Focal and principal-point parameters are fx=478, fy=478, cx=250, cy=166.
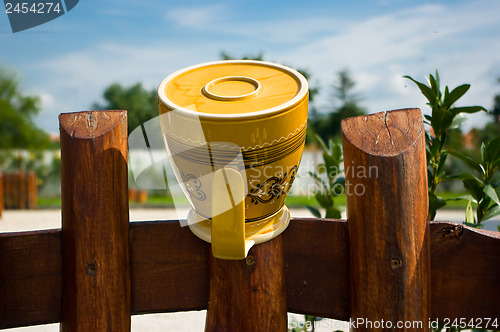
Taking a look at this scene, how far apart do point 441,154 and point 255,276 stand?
2.44 ft

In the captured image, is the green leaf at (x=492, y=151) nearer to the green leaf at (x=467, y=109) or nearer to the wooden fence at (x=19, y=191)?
the green leaf at (x=467, y=109)

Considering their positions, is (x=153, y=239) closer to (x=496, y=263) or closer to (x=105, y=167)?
(x=105, y=167)

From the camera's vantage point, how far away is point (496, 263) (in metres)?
1.02

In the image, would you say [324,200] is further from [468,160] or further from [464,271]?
[464,271]

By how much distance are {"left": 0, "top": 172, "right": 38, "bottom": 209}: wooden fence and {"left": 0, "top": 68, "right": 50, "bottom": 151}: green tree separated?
375 inches

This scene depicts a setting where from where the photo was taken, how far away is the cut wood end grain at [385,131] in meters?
0.94

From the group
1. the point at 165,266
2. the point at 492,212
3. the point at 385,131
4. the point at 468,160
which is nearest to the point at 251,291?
the point at 165,266

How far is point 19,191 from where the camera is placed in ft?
30.7

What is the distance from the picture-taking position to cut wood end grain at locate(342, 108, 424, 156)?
94cm

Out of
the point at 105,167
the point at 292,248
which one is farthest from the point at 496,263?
the point at 105,167

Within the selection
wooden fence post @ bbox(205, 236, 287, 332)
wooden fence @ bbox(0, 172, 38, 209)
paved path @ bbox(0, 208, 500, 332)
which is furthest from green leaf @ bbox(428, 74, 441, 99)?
wooden fence @ bbox(0, 172, 38, 209)

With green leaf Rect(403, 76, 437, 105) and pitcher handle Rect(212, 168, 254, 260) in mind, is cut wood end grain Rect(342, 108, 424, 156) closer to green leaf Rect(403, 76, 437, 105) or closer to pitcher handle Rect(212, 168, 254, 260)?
pitcher handle Rect(212, 168, 254, 260)

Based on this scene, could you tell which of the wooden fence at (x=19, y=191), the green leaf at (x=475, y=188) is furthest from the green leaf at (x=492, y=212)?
the wooden fence at (x=19, y=191)

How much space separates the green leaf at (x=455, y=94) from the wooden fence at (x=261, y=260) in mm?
421
